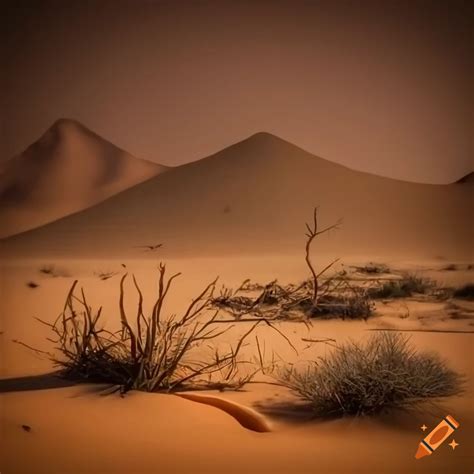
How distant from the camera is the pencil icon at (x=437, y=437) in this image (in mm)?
2293

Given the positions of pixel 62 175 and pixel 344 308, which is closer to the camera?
pixel 344 308

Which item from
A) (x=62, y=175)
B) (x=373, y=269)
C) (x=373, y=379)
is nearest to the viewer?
(x=373, y=379)

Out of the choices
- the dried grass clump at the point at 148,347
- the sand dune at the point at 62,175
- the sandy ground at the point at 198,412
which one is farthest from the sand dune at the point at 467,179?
the sand dune at the point at 62,175

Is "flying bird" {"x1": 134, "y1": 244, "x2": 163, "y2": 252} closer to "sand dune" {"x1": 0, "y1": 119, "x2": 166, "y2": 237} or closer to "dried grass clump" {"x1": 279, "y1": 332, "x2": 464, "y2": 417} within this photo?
"sand dune" {"x1": 0, "y1": 119, "x2": 166, "y2": 237}

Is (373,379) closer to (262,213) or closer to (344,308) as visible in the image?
(344,308)

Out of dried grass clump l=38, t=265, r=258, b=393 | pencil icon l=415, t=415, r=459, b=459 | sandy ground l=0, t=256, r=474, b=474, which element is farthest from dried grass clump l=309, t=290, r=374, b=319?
pencil icon l=415, t=415, r=459, b=459

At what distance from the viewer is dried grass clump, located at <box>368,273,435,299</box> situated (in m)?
2.33

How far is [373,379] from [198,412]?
2.29ft

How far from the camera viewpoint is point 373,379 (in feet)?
7.34

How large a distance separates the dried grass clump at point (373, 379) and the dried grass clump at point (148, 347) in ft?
0.95

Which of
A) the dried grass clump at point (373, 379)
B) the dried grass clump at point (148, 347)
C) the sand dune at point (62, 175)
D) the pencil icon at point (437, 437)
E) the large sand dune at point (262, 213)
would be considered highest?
the sand dune at point (62, 175)

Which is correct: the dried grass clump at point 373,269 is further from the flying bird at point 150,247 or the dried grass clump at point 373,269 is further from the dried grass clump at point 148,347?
the flying bird at point 150,247

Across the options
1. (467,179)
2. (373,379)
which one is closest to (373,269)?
(373,379)

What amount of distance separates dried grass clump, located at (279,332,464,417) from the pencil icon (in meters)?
0.11
